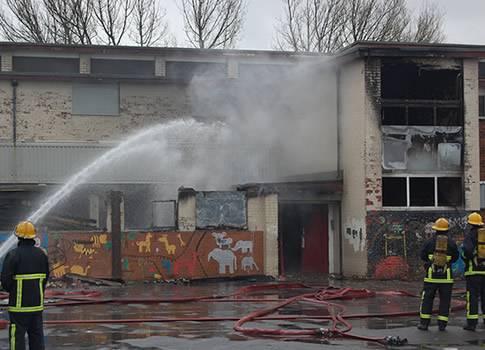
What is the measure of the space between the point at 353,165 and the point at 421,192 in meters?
2.23

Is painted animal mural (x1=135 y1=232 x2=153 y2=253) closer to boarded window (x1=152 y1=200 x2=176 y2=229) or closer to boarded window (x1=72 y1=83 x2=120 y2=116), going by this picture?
boarded window (x1=152 y1=200 x2=176 y2=229)

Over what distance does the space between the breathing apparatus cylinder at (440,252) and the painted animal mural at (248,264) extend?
33.0ft

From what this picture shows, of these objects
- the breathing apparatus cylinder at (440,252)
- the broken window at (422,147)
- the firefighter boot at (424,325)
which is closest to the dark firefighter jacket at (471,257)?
the breathing apparatus cylinder at (440,252)

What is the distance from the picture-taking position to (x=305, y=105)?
2575cm

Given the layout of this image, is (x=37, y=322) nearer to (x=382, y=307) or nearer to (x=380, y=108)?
(x=382, y=307)

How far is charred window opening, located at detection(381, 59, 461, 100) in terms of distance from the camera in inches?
901

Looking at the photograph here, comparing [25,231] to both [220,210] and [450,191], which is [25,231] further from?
[450,191]

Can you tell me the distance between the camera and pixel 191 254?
20.8 metres

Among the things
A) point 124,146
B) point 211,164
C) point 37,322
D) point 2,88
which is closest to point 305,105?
point 211,164

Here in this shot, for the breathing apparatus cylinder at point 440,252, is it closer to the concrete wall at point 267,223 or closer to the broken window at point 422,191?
the concrete wall at point 267,223

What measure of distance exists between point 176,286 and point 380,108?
7999mm

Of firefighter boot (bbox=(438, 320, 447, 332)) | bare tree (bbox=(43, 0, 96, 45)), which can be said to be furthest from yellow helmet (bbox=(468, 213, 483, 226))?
bare tree (bbox=(43, 0, 96, 45))

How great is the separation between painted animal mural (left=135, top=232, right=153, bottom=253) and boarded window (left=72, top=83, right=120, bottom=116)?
9.01m

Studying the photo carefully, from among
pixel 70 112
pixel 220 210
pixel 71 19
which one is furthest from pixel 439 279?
pixel 71 19
